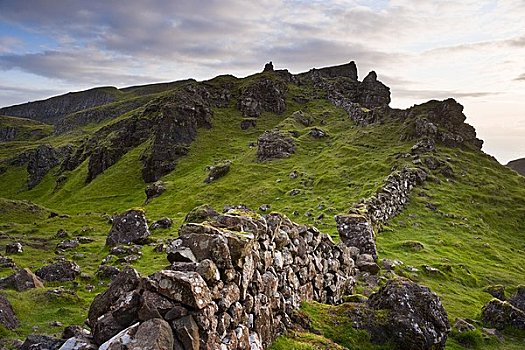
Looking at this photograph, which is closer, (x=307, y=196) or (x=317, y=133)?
(x=307, y=196)

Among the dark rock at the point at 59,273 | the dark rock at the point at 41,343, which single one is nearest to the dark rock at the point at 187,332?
the dark rock at the point at 41,343

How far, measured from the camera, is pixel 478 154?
251 feet

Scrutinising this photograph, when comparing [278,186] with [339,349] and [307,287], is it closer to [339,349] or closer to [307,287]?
[307,287]

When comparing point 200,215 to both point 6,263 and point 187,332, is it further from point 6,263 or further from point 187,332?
point 187,332

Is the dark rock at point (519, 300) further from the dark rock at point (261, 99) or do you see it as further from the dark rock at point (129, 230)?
the dark rock at point (261, 99)

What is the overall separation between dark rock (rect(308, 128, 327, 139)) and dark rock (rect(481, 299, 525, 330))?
8010 centimetres

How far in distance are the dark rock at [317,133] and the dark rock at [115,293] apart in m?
94.2

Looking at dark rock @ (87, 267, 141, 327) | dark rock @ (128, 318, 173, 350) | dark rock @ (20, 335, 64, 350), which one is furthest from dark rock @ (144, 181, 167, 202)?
dark rock @ (128, 318, 173, 350)

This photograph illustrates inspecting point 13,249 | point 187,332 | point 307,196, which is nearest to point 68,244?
point 13,249

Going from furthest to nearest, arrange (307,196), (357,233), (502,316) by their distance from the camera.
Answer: (307,196) < (357,233) < (502,316)

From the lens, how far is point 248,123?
465ft

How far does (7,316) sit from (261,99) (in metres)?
140

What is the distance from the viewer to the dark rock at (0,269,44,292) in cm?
2589

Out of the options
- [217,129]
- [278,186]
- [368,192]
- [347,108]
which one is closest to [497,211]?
[368,192]
